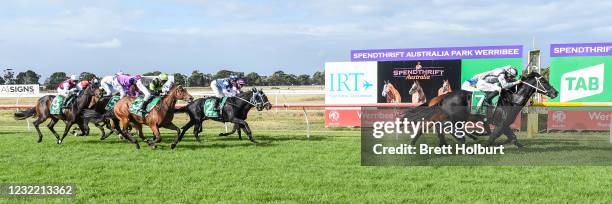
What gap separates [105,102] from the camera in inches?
491

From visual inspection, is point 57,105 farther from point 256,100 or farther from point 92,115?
point 256,100

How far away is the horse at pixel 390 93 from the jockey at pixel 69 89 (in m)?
8.21

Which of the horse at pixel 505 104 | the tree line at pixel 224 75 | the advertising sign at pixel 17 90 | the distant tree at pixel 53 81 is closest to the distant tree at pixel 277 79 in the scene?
the tree line at pixel 224 75

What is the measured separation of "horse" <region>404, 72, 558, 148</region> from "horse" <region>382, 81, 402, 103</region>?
620 centimetres

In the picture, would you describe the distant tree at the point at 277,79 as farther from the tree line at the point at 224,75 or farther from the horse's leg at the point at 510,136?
the horse's leg at the point at 510,136

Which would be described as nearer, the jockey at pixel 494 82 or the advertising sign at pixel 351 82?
the jockey at pixel 494 82

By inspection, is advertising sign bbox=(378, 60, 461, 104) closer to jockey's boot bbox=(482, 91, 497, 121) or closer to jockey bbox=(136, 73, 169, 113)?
jockey's boot bbox=(482, 91, 497, 121)

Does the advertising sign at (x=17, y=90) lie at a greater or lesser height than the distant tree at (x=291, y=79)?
lesser

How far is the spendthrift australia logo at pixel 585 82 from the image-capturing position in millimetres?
13828

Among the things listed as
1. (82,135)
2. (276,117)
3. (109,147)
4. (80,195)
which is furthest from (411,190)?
(276,117)

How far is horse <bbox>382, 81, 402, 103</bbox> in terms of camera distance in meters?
15.8

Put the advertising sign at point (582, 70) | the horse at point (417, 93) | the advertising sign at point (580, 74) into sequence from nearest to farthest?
the advertising sign at point (580, 74)
the advertising sign at point (582, 70)
the horse at point (417, 93)

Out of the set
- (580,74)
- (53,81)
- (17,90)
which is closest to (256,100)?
(580,74)

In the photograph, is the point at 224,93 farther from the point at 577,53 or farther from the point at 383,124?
the point at 577,53
